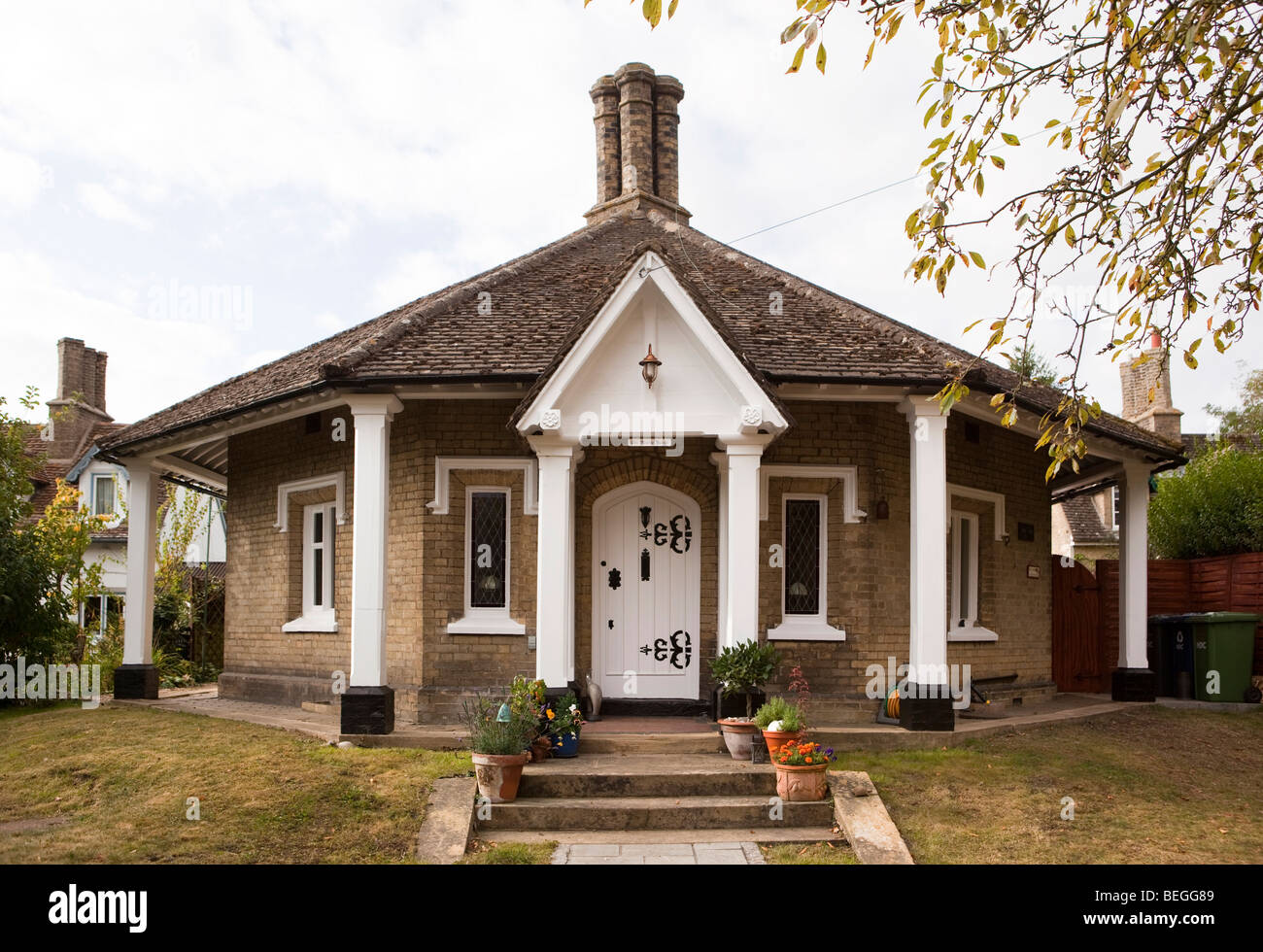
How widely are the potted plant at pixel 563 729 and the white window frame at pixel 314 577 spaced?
4.33 m

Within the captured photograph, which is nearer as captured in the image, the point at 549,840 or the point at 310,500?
the point at 549,840

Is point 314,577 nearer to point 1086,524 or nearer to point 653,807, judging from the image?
point 653,807

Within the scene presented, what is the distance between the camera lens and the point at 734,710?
33.1 ft

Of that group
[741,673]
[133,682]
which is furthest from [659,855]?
[133,682]

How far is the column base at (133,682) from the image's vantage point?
14823 millimetres

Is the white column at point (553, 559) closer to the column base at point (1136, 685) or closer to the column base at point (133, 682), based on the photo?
the column base at point (133, 682)

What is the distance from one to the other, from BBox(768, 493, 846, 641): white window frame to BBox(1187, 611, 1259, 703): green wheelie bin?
615cm

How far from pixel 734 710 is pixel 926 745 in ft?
6.79

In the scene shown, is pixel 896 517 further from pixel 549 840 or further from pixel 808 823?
pixel 549 840

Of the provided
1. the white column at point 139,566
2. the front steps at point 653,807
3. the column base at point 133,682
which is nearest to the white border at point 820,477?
the front steps at point 653,807

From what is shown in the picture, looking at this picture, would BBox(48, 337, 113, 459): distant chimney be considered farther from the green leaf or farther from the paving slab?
the green leaf

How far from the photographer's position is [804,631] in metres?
11.9

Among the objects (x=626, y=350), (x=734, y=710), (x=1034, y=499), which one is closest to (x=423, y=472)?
(x=626, y=350)

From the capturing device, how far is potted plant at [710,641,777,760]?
9.75m
